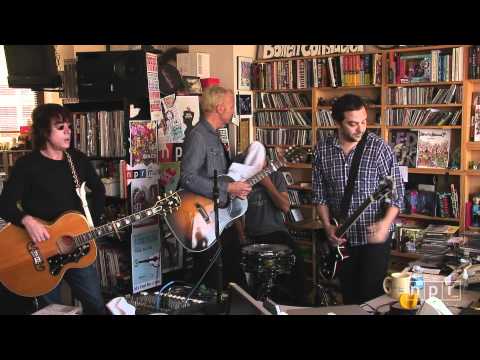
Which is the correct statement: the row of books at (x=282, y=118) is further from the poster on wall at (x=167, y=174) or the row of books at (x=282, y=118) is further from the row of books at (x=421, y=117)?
the poster on wall at (x=167, y=174)

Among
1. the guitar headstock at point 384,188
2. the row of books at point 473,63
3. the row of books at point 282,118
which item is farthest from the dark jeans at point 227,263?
the row of books at point 473,63

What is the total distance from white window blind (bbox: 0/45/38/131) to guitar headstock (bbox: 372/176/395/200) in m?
6.75

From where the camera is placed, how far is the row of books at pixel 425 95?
4559 mm

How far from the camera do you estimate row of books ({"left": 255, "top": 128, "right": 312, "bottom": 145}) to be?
5.61 metres

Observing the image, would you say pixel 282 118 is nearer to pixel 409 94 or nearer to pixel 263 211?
pixel 409 94

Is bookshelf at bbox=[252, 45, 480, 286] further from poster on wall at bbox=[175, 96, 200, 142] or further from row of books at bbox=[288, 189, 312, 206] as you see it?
poster on wall at bbox=[175, 96, 200, 142]

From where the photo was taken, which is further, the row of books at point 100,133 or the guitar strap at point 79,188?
the row of books at point 100,133

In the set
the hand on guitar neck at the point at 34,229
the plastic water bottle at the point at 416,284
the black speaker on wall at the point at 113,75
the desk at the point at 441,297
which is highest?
the black speaker on wall at the point at 113,75

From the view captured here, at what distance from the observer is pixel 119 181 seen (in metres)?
4.42

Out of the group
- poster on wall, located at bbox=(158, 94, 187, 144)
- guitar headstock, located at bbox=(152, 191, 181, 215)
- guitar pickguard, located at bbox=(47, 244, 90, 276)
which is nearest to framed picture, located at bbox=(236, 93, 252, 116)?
poster on wall, located at bbox=(158, 94, 187, 144)

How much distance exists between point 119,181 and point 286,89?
83.9 inches

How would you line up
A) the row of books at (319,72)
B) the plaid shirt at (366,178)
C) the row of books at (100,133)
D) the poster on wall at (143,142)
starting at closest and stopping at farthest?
the plaid shirt at (366,178) → the poster on wall at (143,142) → the row of books at (100,133) → the row of books at (319,72)

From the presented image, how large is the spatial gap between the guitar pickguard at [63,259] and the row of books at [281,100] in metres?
3.17
